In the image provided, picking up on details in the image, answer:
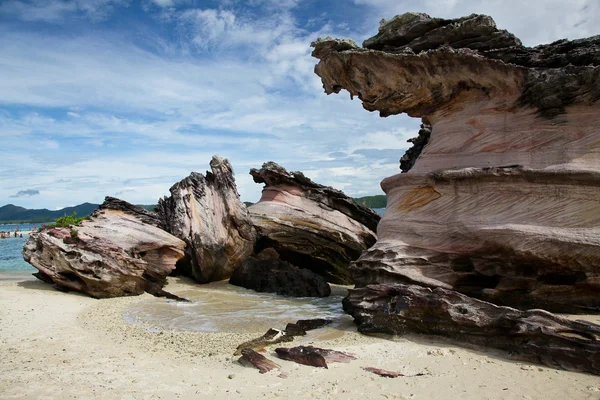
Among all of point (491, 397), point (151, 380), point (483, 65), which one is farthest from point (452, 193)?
point (151, 380)

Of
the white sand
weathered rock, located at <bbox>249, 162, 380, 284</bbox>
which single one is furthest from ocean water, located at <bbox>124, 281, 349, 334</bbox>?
weathered rock, located at <bbox>249, 162, 380, 284</bbox>

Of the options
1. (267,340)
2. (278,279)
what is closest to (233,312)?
(278,279)

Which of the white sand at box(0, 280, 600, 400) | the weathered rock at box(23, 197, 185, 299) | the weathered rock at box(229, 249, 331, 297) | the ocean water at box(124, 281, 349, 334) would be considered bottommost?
the ocean water at box(124, 281, 349, 334)

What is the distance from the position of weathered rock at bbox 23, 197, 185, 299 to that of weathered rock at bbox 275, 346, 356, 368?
5.61 meters

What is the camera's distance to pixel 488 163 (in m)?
8.38

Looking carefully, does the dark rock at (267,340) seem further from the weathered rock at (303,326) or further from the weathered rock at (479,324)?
the weathered rock at (479,324)

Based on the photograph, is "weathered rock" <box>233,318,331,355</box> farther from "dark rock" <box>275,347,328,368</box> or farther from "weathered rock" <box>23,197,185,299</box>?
"weathered rock" <box>23,197,185,299</box>

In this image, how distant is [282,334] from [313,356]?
1.36 m

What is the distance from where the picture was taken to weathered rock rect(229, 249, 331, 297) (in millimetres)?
Result: 11070

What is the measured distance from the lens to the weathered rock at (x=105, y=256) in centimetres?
1020

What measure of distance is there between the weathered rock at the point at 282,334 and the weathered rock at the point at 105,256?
14.2 ft

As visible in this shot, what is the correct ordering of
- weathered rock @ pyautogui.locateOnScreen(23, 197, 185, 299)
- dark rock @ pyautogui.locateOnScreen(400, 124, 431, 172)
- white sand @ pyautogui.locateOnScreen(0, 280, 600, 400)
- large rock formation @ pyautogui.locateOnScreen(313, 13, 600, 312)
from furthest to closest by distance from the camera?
dark rock @ pyautogui.locateOnScreen(400, 124, 431, 172)
weathered rock @ pyautogui.locateOnScreen(23, 197, 185, 299)
large rock formation @ pyautogui.locateOnScreen(313, 13, 600, 312)
white sand @ pyautogui.locateOnScreen(0, 280, 600, 400)

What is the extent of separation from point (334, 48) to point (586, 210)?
5.72 m

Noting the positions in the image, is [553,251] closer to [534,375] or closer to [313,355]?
[534,375]
